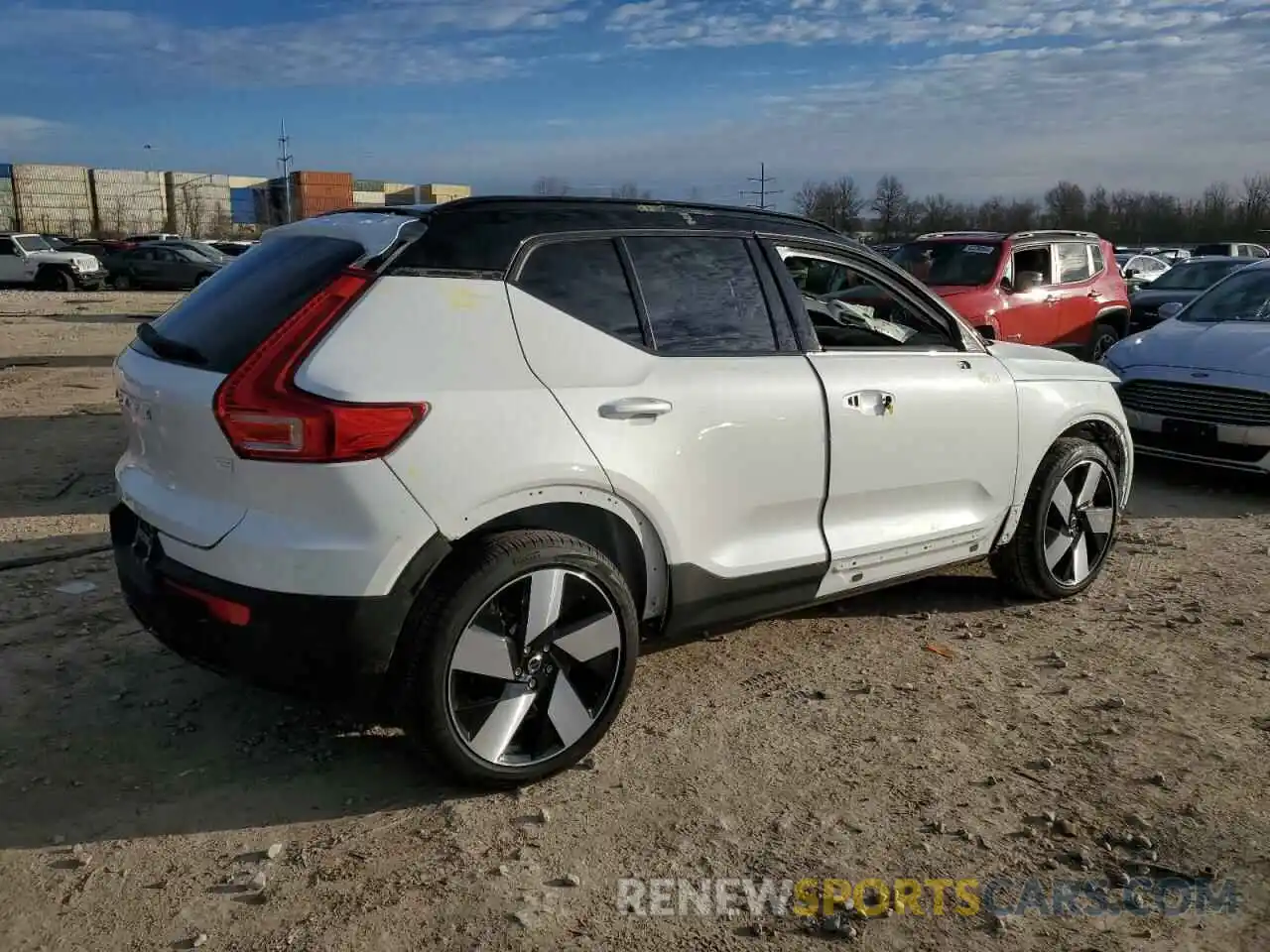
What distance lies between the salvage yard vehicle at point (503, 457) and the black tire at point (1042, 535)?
864mm

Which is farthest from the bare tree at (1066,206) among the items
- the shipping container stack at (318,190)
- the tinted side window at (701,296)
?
the tinted side window at (701,296)

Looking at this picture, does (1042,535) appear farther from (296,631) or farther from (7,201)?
(7,201)

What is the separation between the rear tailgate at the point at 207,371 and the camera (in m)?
2.98

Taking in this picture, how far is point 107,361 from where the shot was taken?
1379 cm

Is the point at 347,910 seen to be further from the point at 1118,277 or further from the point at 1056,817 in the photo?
the point at 1118,277

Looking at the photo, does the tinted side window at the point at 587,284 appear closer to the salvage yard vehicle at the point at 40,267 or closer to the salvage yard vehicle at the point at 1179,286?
the salvage yard vehicle at the point at 1179,286

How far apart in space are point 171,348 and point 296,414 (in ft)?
2.38

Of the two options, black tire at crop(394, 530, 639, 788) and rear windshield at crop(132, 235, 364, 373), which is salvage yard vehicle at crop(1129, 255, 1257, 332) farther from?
rear windshield at crop(132, 235, 364, 373)

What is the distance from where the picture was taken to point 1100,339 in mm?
12312

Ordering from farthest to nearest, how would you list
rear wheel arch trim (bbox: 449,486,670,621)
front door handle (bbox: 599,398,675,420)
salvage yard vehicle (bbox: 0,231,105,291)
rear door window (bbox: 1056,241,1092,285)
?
salvage yard vehicle (bbox: 0,231,105,291), rear door window (bbox: 1056,241,1092,285), front door handle (bbox: 599,398,675,420), rear wheel arch trim (bbox: 449,486,670,621)

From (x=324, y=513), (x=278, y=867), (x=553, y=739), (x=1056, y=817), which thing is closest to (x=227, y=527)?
(x=324, y=513)

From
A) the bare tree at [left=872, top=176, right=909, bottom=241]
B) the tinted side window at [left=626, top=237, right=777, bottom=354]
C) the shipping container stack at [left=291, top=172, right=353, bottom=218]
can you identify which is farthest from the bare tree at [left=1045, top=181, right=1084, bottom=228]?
the tinted side window at [left=626, top=237, right=777, bottom=354]

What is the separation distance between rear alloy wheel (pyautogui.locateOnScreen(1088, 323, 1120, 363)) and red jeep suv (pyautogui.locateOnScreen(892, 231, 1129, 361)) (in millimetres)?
11

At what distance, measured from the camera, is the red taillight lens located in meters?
2.84
